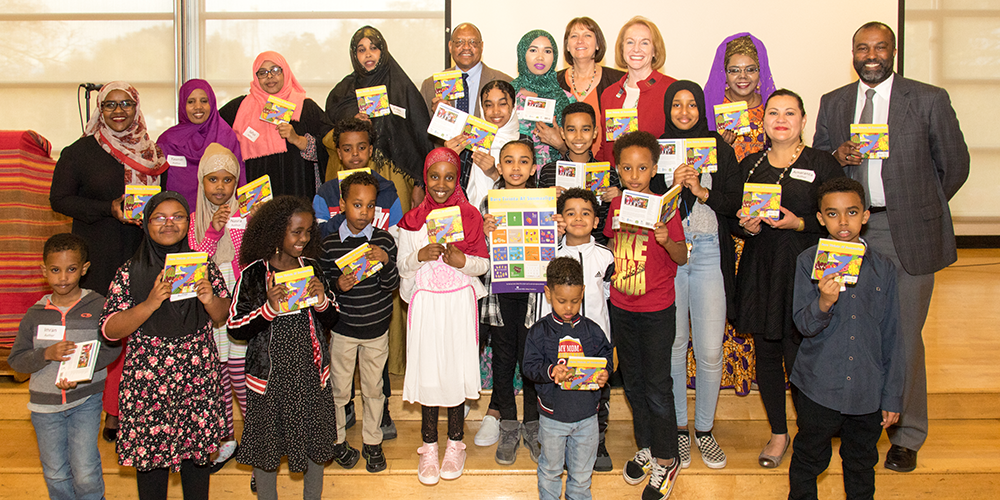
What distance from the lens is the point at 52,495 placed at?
9.39ft

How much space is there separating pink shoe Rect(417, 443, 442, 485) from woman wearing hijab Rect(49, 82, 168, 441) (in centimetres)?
180

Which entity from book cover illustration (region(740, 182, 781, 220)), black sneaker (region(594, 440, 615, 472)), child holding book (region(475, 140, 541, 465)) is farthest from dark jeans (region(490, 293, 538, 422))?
book cover illustration (region(740, 182, 781, 220))

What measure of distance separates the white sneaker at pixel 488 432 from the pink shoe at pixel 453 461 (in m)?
0.21

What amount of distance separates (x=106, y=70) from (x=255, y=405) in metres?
5.02

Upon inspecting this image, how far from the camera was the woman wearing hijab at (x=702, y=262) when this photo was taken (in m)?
3.22

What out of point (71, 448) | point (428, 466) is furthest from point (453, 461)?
point (71, 448)

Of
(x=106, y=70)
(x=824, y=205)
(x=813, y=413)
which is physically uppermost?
(x=106, y=70)

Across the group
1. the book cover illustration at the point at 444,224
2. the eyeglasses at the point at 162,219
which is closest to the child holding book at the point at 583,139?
the book cover illustration at the point at 444,224

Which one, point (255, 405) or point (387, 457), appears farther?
point (387, 457)

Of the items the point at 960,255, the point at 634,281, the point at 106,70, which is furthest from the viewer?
the point at 960,255

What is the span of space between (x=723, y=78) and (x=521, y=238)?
166cm

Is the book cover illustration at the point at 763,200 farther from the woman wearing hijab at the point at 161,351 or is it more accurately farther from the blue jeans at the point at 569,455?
the woman wearing hijab at the point at 161,351

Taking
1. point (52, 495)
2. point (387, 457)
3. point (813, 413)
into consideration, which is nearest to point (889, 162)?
point (813, 413)

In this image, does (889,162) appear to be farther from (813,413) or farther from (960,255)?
(960,255)
